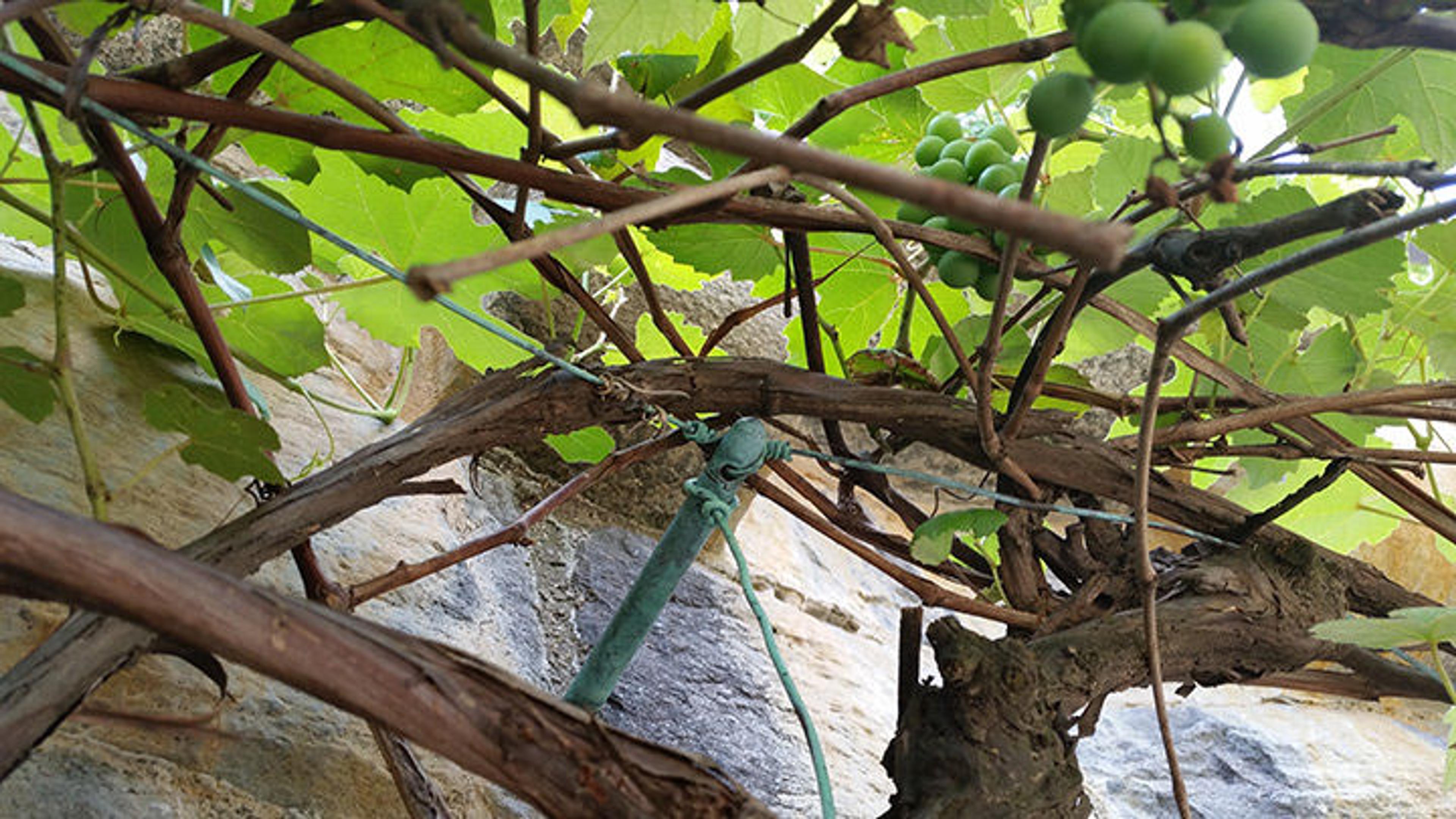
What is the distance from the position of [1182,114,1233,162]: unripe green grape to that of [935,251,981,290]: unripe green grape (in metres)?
0.25

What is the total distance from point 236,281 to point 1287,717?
1284 millimetres

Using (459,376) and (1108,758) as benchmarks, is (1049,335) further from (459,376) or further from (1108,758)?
(1108,758)

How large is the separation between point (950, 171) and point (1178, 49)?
1.13ft

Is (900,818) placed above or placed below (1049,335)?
below

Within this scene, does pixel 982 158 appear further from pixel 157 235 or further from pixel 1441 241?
pixel 157 235

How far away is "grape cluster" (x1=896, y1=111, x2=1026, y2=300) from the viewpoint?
583 mm

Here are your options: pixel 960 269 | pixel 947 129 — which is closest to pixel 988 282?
pixel 960 269

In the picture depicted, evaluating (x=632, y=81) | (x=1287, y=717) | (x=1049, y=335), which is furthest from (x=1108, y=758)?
(x=632, y=81)

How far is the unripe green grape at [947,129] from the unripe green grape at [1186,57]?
397 mm

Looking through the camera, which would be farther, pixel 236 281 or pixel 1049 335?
pixel 236 281

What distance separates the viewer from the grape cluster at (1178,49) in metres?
0.26

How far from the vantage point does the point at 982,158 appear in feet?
2.00

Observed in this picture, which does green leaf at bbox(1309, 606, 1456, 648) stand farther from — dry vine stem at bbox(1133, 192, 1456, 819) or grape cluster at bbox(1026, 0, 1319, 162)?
grape cluster at bbox(1026, 0, 1319, 162)

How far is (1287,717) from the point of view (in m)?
1.42
